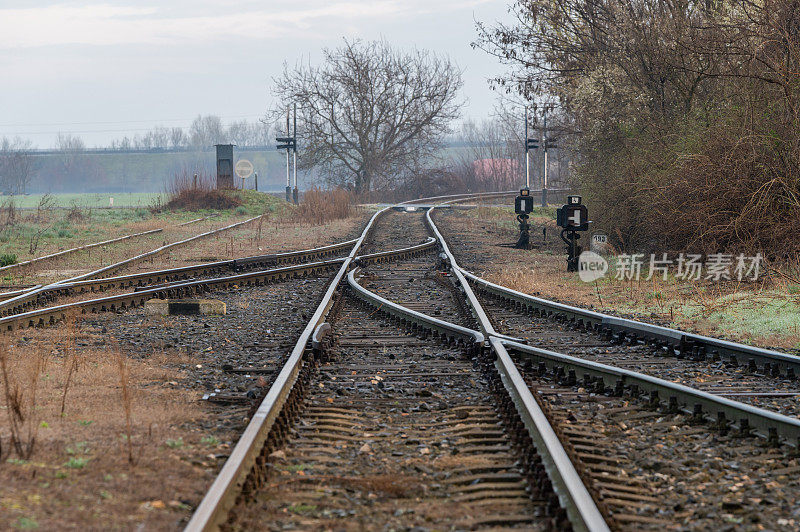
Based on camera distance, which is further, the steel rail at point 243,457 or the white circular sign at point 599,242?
the white circular sign at point 599,242

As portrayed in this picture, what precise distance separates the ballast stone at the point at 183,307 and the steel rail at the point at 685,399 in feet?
15.7

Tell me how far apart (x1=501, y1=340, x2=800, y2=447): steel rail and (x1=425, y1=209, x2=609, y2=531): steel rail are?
1.68ft

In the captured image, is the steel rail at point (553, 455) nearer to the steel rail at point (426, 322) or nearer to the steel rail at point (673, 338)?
the steel rail at point (426, 322)

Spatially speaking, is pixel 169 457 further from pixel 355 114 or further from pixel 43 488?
pixel 355 114

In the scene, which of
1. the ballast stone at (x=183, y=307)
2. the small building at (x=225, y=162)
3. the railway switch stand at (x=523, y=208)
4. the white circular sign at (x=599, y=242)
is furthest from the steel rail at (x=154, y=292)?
the small building at (x=225, y=162)

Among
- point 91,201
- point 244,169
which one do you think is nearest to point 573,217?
point 244,169

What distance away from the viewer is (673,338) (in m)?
8.48

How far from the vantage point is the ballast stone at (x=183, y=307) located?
11.1m

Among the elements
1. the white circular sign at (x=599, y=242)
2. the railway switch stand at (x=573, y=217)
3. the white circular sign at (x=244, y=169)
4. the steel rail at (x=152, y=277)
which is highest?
the white circular sign at (x=244, y=169)

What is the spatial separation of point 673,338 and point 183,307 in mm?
6016

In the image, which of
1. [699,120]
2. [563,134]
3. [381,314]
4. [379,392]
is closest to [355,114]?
[563,134]

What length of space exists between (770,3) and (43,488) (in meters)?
13.2
